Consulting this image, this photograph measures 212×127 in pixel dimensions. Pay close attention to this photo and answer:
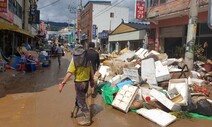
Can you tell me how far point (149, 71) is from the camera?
10.3m

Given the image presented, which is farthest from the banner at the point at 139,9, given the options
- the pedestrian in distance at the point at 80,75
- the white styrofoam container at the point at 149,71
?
the pedestrian in distance at the point at 80,75

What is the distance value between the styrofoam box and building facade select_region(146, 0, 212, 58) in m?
8.49

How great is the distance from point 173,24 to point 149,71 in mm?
9264

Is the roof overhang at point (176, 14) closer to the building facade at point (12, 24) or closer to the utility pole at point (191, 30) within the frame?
the utility pole at point (191, 30)

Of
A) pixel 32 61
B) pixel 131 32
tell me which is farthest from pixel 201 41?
pixel 131 32

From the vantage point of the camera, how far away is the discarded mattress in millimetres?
6406

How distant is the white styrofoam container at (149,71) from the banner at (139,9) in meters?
12.2

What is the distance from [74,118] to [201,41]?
11425 mm

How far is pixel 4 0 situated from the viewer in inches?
630

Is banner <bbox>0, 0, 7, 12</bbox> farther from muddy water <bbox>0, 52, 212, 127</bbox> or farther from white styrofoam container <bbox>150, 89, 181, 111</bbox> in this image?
white styrofoam container <bbox>150, 89, 181, 111</bbox>

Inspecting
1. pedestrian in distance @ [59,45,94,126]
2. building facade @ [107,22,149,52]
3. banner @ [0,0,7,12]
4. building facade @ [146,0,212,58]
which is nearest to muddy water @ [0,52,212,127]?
pedestrian in distance @ [59,45,94,126]

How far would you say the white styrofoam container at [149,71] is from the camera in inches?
395

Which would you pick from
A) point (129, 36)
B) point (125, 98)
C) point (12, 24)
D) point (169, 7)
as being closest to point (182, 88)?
point (125, 98)

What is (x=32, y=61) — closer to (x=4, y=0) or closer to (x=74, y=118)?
(x=4, y=0)
